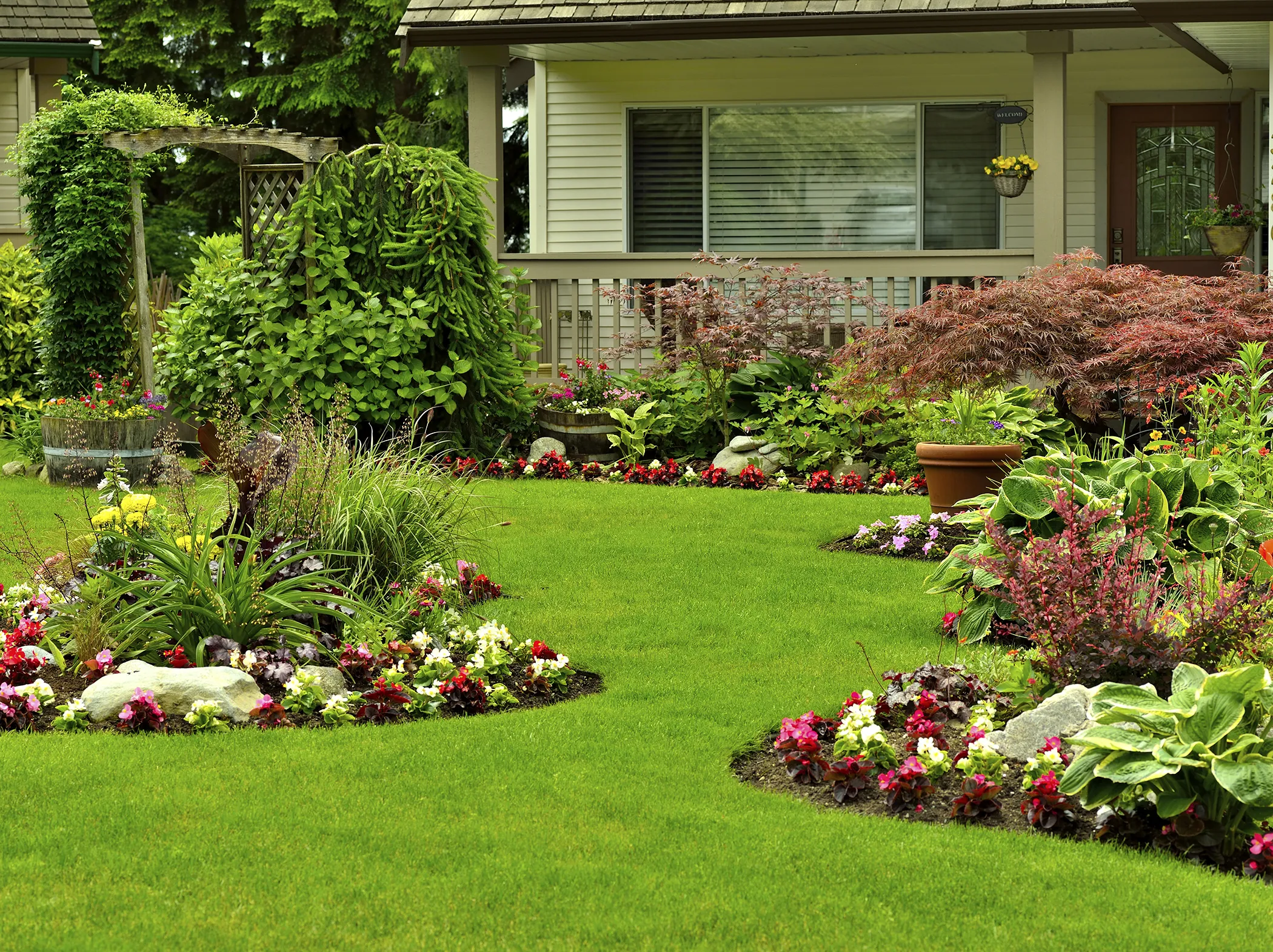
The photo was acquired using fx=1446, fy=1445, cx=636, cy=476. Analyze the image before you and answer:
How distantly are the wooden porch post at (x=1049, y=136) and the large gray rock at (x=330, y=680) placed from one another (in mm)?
8217

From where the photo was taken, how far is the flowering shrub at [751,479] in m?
9.80

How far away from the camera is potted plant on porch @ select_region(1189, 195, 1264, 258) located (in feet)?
41.4

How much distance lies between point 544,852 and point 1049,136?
9.62 meters

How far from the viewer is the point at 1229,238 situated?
12.7 metres

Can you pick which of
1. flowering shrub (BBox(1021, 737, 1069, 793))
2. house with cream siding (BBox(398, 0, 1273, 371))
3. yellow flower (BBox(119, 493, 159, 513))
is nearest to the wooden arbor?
house with cream siding (BBox(398, 0, 1273, 371))

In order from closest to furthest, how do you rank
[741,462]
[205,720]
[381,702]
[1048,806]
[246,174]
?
[1048,806] < [205,720] < [381,702] < [741,462] < [246,174]

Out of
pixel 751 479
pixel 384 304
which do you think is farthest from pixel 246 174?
pixel 751 479

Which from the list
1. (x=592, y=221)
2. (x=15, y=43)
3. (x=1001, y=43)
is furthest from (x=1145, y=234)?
(x=15, y=43)

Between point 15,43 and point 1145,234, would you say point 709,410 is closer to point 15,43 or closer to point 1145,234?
point 1145,234

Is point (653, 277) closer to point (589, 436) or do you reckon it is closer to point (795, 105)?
point (589, 436)

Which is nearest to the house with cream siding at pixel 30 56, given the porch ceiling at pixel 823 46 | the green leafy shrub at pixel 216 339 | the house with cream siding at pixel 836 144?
the house with cream siding at pixel 836 144

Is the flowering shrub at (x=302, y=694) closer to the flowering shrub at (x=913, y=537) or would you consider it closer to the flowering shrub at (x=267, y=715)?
the flowering shrub at (x=267, y=715)

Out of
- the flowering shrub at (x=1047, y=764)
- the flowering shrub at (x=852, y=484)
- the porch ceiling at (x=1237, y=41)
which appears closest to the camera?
the flowering shrub at (x=1047, y=764)

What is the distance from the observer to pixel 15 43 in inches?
583
